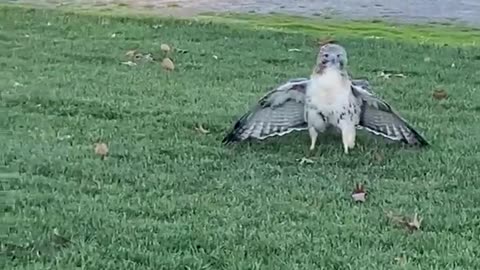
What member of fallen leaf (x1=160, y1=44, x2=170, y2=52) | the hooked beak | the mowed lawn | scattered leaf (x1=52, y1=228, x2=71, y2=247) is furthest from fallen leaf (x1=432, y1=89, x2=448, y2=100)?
scattered leaf (x1=52, y1=228, x2=71, y2=247)

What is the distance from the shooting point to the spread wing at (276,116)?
561 centimetres

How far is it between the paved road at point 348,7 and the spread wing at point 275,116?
19.4 feet

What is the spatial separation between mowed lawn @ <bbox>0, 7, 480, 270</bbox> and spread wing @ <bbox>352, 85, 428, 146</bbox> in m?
0.09

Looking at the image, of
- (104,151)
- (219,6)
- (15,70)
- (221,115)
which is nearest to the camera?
(104,151)

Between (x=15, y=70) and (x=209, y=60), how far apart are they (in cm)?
146

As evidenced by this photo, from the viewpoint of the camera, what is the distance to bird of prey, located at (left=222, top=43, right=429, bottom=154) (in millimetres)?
5473

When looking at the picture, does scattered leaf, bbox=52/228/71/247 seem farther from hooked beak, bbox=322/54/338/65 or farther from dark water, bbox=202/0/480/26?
dark water, bbox=202/0/480/26

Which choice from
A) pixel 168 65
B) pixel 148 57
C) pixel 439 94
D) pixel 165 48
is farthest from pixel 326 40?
pixel 439 94

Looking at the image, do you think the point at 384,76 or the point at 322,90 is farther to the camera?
the point at 384,76

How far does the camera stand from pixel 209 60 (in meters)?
8.25

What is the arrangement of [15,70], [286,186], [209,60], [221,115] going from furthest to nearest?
1. [209,60]
2. [15,70]
3. [221,115]
4. [286,186]

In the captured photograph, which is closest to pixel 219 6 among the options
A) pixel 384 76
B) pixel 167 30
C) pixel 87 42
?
pixel 167 30

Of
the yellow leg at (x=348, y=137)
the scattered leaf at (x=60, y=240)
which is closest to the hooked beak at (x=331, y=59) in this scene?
the yellow leg at (x=348, y=137)

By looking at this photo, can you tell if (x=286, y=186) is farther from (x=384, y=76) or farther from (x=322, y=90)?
(x=384, y=76)
